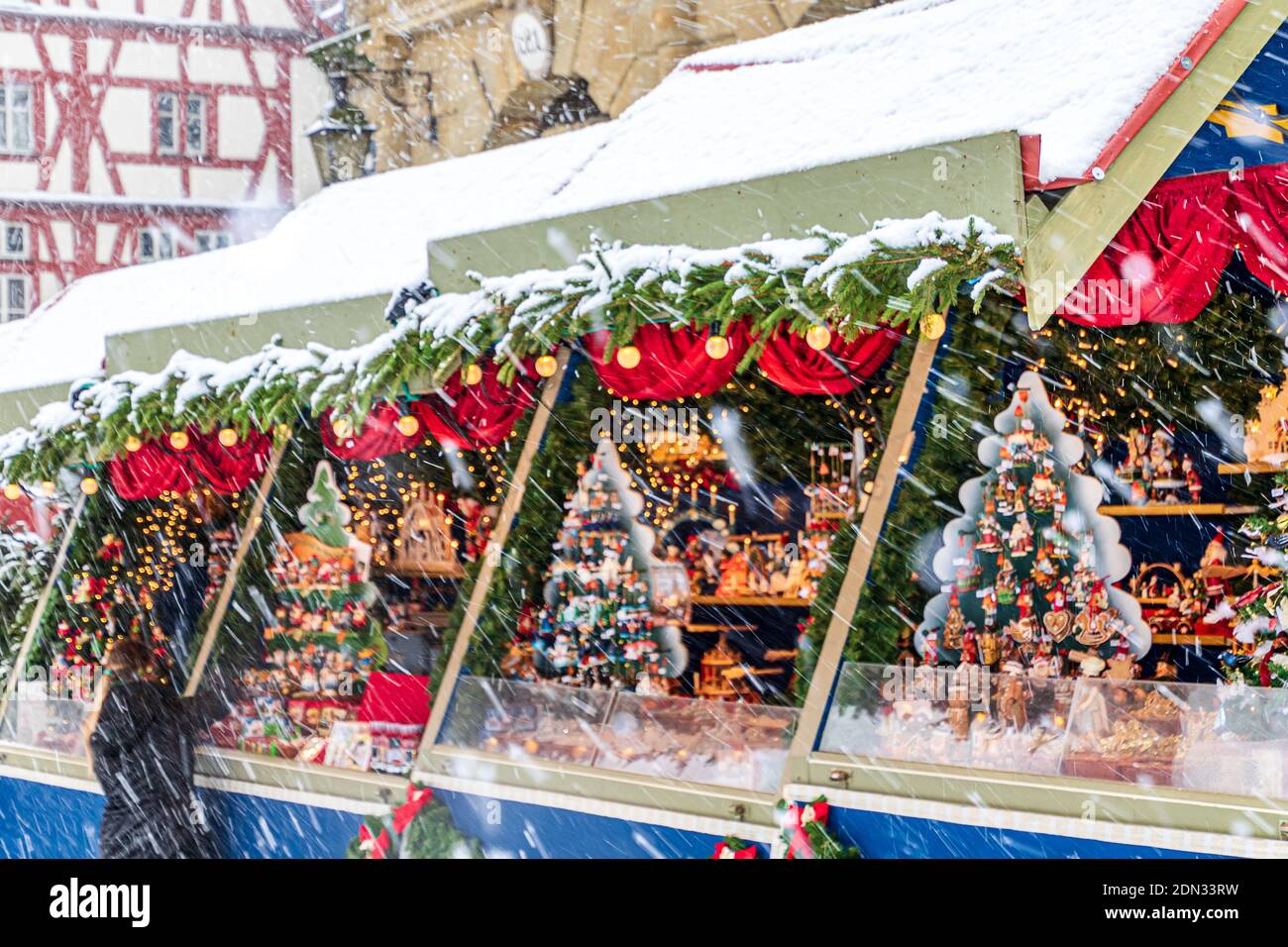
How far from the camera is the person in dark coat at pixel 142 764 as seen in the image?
745 cm

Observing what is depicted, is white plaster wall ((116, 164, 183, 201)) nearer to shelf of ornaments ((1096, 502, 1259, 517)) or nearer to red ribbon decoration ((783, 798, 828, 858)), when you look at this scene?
shelf of ornaments ((1096, 502, 1259, 517))

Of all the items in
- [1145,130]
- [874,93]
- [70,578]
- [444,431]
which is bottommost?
[70,578]

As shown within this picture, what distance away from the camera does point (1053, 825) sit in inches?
191

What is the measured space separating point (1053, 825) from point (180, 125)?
27275 millimetres

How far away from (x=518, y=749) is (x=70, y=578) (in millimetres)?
4583

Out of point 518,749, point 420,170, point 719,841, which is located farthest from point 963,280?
point 420,170

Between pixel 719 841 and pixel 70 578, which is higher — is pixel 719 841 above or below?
below

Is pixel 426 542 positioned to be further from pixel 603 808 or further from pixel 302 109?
pixel 302 109

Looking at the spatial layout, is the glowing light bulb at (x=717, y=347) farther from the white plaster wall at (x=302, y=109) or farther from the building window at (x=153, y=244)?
the white plaster wall at (x=302, y=109)

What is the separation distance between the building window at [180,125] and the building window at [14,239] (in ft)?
9.66

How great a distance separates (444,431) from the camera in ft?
23.3

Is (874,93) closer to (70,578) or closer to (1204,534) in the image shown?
(1204,534)

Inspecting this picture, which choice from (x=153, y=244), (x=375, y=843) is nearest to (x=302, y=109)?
(x=153, y=244)

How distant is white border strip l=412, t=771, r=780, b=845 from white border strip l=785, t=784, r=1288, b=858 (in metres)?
0.25
